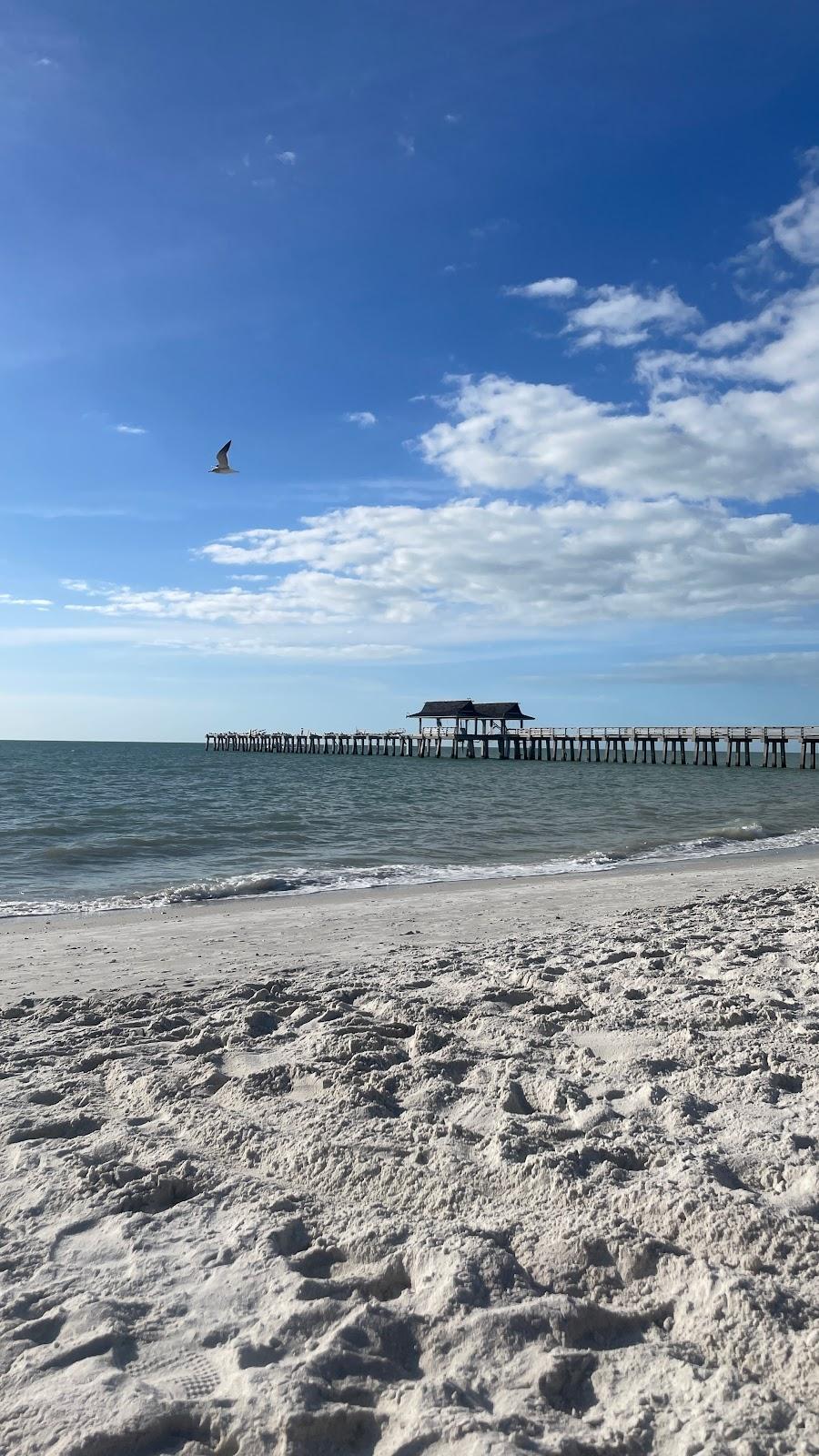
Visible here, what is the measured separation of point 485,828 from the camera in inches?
773

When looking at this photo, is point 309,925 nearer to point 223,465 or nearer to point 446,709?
point 223,465

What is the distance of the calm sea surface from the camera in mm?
12625

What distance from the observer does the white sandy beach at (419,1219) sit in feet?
7.02

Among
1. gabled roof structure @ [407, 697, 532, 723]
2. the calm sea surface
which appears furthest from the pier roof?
the calm sea surface

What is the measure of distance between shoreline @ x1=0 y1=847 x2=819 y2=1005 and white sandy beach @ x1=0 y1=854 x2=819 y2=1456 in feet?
4.04

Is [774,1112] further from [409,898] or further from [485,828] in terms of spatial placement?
[485,828]

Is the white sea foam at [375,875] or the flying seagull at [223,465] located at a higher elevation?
the flying seagull at [223,465]

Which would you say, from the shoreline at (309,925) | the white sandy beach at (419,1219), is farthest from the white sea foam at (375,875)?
the white sandy beach at (419,1219)

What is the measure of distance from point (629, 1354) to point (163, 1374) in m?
1.15

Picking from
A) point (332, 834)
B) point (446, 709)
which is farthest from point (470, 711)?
point (332, 834)

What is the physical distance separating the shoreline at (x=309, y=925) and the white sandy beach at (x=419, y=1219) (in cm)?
123

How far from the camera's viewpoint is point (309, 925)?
8.99 meters

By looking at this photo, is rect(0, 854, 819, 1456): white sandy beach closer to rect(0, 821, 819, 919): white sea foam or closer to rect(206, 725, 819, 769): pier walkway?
rect(0, 821, 819, 919): white sea foam

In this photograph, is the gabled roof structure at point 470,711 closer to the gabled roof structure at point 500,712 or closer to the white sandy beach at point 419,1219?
the gabled roof structure at point 500,712
